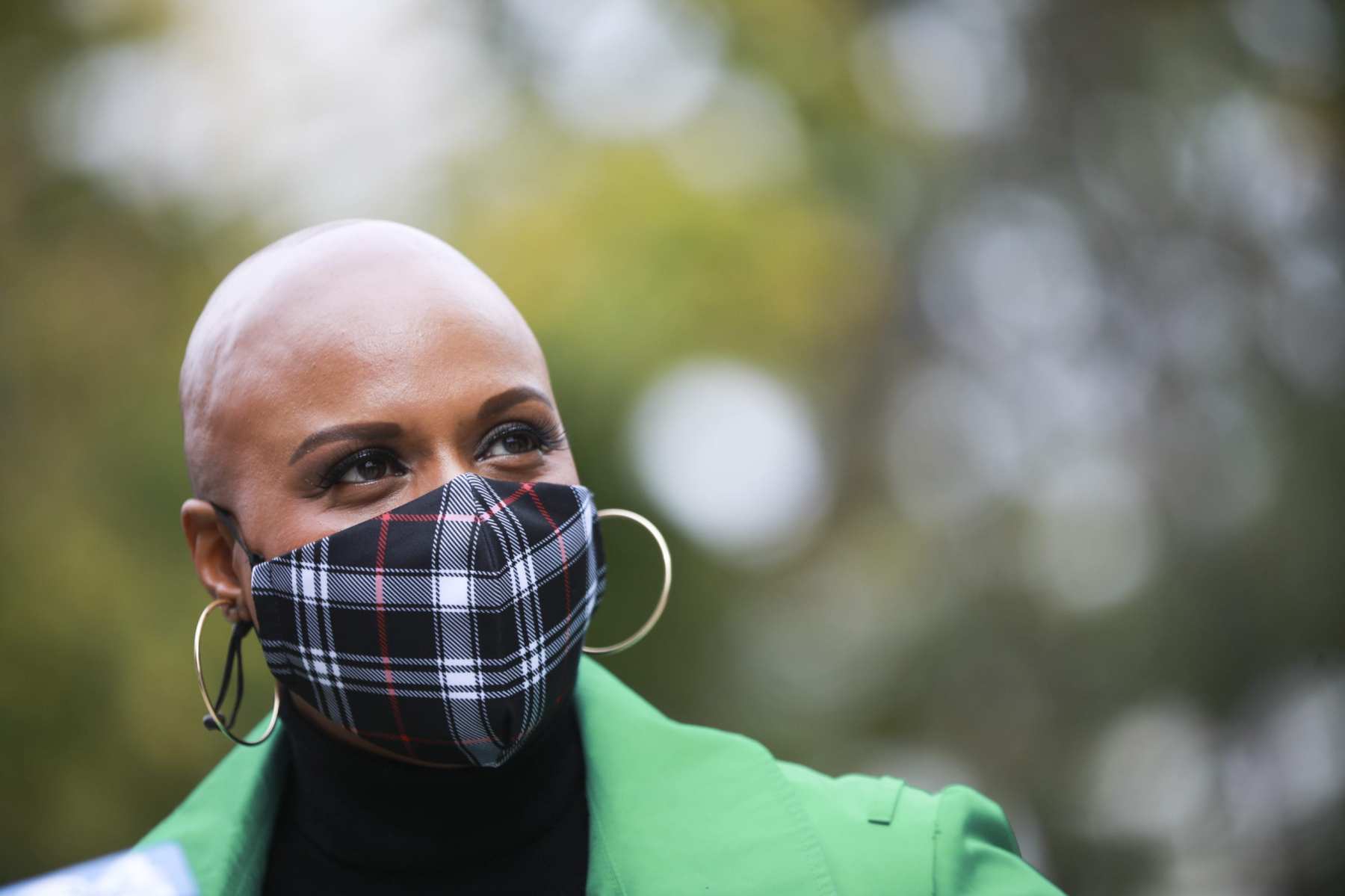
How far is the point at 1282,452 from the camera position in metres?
5.25

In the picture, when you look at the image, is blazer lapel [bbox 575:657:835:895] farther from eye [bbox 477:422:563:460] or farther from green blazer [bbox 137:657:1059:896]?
eye [bbox 477:422:563:460]

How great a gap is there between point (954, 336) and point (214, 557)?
418cm

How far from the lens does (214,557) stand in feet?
6.26

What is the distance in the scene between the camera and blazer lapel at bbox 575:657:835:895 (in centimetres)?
165

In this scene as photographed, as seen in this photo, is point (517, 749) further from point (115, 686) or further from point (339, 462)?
point (115, 686)

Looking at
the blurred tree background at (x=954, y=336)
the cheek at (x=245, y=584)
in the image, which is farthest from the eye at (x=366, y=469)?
the blurred tree background at (x=954, y=336)

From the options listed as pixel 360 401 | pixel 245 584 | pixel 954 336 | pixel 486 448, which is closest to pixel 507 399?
pixel 486 448

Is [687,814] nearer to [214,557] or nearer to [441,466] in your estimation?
[441,466]

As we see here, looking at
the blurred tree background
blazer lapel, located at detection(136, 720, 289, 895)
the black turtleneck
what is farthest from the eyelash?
the blurred tree background

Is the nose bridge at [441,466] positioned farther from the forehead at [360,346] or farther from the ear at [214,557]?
the ear at [214,557]

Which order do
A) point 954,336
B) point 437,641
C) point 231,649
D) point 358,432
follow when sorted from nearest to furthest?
point 437,641 → point 358,432 → point 231,649 → point 954,336

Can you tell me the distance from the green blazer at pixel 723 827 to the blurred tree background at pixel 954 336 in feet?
8.07

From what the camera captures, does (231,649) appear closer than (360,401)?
No

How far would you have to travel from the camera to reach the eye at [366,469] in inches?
67.6
